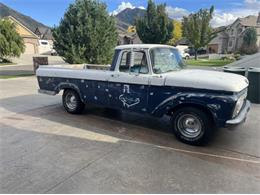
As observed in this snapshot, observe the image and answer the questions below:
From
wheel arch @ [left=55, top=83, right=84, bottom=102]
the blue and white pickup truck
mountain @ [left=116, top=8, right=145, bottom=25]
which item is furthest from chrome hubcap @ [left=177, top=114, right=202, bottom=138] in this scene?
mountain @ [left=116, top=8, right=145, bottom=25]

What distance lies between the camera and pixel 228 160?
4336 millimetres

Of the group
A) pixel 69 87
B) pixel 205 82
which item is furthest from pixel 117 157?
pixel 69 87

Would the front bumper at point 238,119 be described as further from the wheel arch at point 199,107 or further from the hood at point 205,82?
the hood at point 205,82

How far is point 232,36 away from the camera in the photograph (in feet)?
199

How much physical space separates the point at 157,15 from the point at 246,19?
3928 centimetres

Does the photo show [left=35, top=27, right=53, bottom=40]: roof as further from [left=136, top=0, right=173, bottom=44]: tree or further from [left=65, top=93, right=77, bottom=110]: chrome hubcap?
[left=65, top=93, right=77, bottom=110]: chrome hubcap

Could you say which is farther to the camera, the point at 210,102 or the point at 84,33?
the point at 84,33

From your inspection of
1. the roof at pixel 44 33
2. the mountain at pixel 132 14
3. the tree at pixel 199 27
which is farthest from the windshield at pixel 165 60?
the roof at pixel 44 33

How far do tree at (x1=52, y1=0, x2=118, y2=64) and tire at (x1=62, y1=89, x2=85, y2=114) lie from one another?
26.7ft

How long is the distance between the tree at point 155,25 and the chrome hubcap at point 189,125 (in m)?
26.4

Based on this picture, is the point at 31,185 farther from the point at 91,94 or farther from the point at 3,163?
the point at 91,94

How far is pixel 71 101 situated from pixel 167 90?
319 centimetres

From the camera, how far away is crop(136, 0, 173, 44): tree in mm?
30156

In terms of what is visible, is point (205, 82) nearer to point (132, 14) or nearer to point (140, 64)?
point (140, 64)
